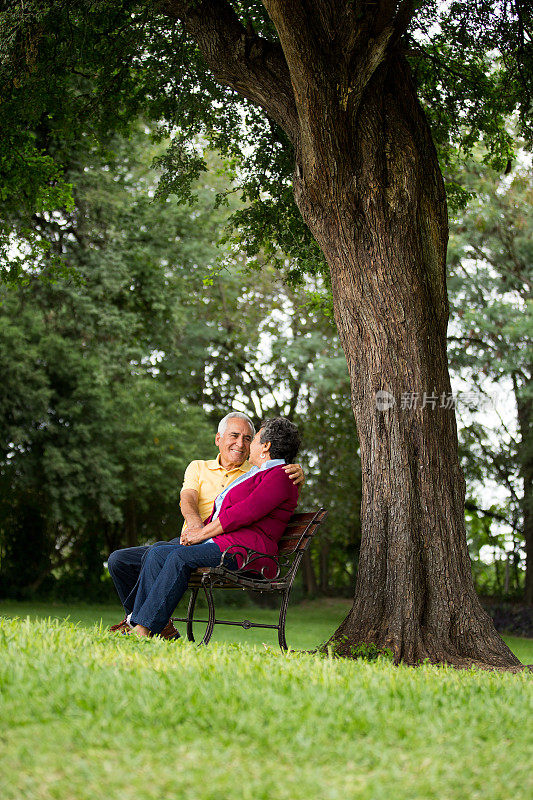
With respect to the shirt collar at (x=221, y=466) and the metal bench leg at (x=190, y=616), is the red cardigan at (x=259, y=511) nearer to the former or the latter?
the shirt collar at (x=221, y=466)

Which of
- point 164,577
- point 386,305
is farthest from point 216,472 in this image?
point 386,305

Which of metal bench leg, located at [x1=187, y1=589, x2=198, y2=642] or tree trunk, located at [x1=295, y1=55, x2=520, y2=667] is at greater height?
tree trunk, located at [x1=295, y1=55, x2=520, y2=667]

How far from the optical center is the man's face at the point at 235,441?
22.0ft

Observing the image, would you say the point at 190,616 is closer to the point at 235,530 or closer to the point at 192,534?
the point at 192,534

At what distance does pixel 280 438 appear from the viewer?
246 inches

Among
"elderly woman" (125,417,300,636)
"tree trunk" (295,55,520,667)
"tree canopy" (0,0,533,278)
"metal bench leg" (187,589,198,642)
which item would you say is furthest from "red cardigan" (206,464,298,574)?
"tree canopy" (0,0,533,278)

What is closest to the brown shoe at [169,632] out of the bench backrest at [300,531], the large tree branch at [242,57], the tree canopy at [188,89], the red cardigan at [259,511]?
the red cardigan at [259,511]

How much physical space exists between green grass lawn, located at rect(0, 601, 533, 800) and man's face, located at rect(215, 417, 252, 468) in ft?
7.05

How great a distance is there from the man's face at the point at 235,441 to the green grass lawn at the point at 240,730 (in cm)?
215

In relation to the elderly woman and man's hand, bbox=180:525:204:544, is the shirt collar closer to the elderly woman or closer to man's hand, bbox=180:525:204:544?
the elderly woman

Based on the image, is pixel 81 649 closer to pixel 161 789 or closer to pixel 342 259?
pixel 161 789

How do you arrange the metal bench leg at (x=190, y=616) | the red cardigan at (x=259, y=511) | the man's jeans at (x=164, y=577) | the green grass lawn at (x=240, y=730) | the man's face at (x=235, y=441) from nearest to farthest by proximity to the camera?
the green grass lawn at (x=240, y=730) < the man's jeans at (x=164, y=577) < the red cardigan at (x=259, y=511) < the man's face at (x=235, y=441) < the metal bench leg at (x=190, y=616)

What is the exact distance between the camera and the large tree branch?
7457 mm

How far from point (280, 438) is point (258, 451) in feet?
0.65
